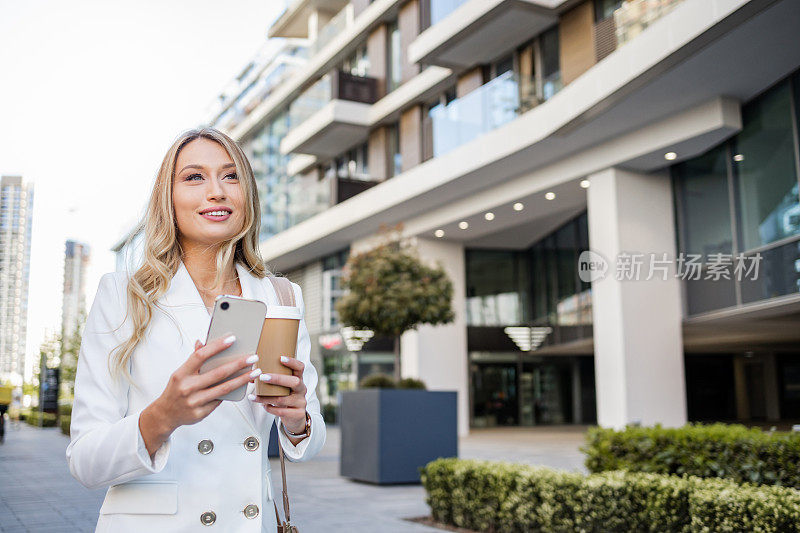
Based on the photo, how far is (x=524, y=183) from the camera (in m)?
18.1

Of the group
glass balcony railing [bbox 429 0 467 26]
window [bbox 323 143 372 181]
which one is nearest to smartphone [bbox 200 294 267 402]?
glass balcony railing [bbox 429 0 467 26]

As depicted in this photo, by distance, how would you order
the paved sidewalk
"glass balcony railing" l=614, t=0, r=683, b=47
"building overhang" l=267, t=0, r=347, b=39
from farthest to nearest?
1. "building overhang" l=267, t=0, r=347, b=39
2. "glass balcony railing" l=614, t=0, r=683, b=47
3. the paved sidewalk

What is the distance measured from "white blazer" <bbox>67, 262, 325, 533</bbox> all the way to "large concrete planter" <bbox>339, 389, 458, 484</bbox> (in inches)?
381

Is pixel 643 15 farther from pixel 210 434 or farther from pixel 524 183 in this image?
pixel 210 434

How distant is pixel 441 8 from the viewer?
1844cm

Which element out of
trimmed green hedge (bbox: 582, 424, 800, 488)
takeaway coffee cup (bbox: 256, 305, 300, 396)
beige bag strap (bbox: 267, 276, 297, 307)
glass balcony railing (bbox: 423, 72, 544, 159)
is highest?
glass balcony railing (bbox: 423, 72, 544, 159)

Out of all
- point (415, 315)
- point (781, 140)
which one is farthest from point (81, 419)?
point (781, 140)

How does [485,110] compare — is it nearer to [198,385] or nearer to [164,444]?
[164,444]

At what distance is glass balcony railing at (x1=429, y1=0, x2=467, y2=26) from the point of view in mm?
17845

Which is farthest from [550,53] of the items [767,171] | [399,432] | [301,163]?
[301,163]

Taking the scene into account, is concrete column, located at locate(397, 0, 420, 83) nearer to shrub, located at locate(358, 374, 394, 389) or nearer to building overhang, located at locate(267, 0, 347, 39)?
building overhang, located at locate(267, 0, 347, 39)

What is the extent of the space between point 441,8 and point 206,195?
17630 mm

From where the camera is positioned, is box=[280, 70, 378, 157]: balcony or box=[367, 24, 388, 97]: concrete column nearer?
box=[280, 70, 378, 157]: balcony

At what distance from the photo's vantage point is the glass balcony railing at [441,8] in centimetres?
1785
